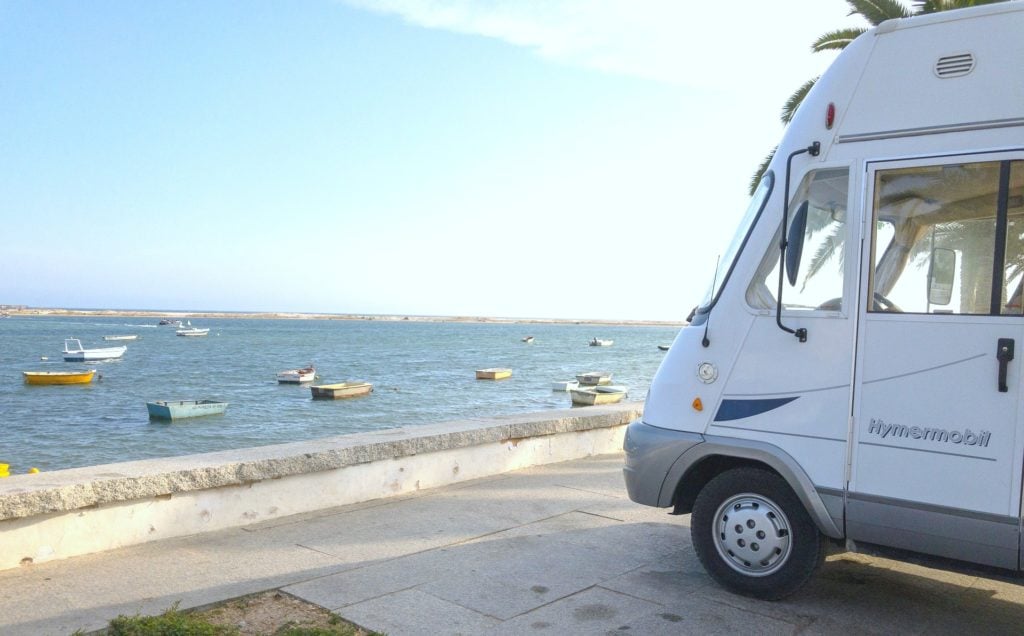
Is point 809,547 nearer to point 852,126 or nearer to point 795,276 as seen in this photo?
point 795,276

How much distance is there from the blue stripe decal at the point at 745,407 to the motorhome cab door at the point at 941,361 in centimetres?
43

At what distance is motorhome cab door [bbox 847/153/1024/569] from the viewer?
3.94 metres

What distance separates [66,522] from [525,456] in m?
4.62

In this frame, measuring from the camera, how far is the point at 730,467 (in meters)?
4.99

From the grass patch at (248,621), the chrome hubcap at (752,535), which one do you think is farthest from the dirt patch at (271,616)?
the chrome hubcap at (752,535)

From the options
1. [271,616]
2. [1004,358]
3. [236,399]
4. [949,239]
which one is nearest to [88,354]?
[236,399]

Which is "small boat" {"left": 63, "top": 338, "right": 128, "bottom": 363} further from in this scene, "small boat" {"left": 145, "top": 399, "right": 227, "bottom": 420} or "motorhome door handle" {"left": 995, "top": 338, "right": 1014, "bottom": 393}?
"motorhome door handle" {"left": 995, "top": 338, "right": 1014, "bottom": 393}

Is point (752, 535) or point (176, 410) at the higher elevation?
point (752, 535)

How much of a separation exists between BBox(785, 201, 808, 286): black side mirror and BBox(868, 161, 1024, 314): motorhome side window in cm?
37

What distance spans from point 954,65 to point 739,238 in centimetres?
143

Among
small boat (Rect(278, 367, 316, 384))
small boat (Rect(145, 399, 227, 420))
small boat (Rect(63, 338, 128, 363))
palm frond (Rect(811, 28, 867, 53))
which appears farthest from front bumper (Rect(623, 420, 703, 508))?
small boat (Rect(63, 338, 128, 363))

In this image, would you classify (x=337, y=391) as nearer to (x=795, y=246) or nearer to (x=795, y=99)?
(x=795, y=99)

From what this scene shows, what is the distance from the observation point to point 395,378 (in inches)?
2215

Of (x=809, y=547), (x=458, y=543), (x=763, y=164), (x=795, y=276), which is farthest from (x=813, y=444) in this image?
(x=763, y=164)
